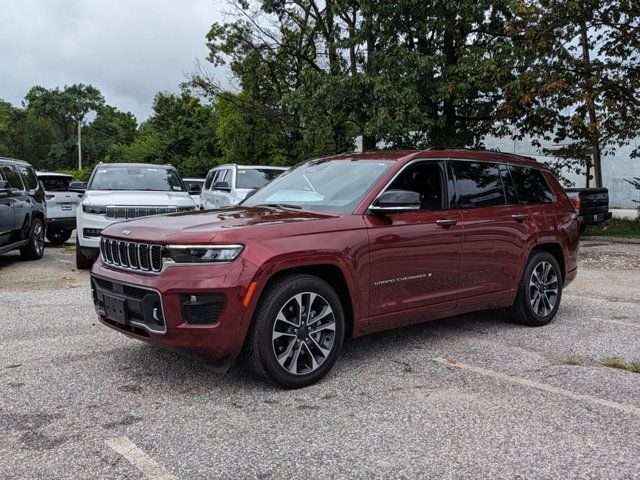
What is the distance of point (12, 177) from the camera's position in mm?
11023

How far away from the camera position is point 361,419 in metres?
3.69

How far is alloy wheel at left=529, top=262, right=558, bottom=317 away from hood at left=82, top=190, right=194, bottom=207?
19.3ft

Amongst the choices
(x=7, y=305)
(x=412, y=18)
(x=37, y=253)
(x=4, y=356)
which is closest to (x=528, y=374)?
(x=4, y=356)

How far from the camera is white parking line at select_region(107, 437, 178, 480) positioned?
298 cm

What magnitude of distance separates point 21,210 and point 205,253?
329 inches

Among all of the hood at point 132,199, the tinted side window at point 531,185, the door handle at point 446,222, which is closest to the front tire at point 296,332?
the door handle at point 446,222

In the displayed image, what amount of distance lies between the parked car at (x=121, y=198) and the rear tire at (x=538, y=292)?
5.54 m

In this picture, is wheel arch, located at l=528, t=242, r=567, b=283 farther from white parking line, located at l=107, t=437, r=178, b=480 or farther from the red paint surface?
white parking line, located at l=107, t=437, r=178, b=480

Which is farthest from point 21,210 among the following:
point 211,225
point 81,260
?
point 211,225

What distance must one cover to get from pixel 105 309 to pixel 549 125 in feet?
50.7

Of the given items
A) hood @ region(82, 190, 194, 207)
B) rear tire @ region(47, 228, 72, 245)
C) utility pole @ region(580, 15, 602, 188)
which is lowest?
rear tire @ region(47, 228, 72, 245)

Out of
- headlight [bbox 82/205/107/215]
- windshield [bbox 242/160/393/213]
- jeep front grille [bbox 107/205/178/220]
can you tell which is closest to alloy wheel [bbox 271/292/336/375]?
windshield [bbox 242/160/393/213]

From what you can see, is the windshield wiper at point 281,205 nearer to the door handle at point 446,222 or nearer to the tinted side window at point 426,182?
the tinted side window at point 426,182

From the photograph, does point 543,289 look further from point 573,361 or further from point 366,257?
point 366,257
